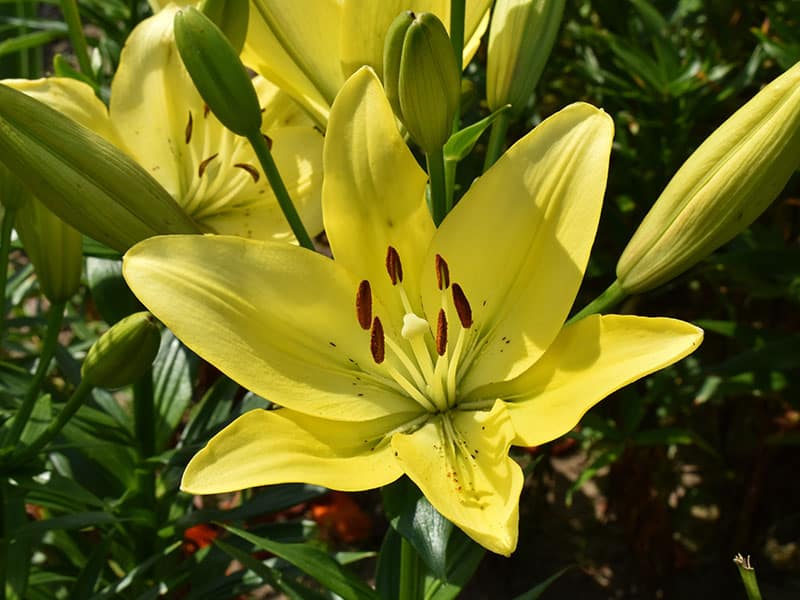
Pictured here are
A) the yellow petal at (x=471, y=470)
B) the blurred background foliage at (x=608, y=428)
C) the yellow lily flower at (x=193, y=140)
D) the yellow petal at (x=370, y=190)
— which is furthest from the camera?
the blurred background foliage at (x=608, y=428)

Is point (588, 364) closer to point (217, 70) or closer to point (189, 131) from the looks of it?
point (217, 70)

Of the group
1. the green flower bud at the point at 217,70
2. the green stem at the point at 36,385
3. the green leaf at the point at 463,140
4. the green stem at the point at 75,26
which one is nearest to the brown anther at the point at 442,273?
the green leaf at the point at 463,140

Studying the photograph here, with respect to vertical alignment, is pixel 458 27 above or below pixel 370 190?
above

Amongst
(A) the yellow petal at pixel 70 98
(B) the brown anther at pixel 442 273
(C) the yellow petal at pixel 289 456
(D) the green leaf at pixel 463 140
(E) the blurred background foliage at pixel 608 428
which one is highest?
(A) the yellow petal at pixel 70 98

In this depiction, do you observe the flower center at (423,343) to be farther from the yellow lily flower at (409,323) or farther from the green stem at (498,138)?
the green stem at (498,138)

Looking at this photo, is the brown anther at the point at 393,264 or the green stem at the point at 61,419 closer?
the brown anther at the point at 393,264

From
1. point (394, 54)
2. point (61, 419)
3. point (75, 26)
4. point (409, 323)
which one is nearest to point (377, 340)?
point (409, 323)

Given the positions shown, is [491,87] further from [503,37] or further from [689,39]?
[689,39]
